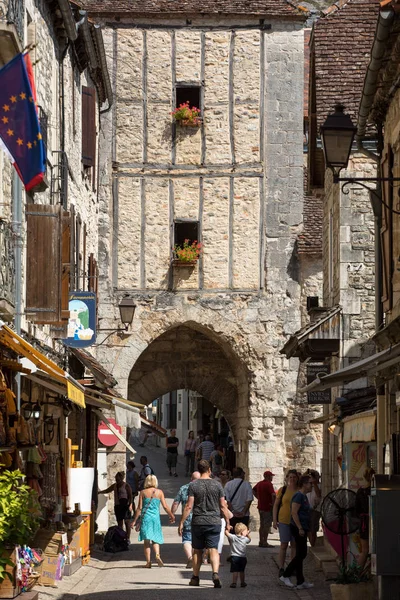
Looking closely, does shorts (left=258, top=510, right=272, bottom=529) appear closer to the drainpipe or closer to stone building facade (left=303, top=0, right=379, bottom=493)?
stone building facade (left=303, top=0, right=379, bottom=493)

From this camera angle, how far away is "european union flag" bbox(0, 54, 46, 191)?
9.38 meters

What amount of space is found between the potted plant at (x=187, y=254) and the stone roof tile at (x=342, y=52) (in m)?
6.80

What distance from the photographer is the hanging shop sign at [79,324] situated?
16781mm

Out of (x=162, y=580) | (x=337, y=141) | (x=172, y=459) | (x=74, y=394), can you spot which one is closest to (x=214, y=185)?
(x=162, y=580)

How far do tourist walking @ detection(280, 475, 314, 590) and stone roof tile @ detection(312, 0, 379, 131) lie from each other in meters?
6.05

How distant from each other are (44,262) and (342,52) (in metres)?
7.05

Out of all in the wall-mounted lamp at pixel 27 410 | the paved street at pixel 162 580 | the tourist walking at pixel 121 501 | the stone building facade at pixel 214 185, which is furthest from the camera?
the stone building facade at pixel 214 185

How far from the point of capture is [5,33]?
32.6ft

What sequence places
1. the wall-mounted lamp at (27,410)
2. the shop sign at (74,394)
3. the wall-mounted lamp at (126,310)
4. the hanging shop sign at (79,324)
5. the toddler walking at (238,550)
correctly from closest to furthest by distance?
the shop sign at (74,394), the wall-mounted lamp at (27,410), the toddler walking at (238,550), the hanging shop sign at (79,324), the wall-mounted lamp at (126,310)

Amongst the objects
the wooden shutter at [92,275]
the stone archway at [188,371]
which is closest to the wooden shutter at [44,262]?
the wooden shutter at [92,275]

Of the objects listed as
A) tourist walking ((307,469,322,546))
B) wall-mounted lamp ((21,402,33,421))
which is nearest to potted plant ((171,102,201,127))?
tourist walking ((307,469,322,546))

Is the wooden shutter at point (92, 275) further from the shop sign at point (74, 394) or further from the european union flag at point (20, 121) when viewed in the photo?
the european union flag at point (20, 121)

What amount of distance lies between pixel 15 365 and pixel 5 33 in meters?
2.86

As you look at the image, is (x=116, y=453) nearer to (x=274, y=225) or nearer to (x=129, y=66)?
(x=274, y=225)
